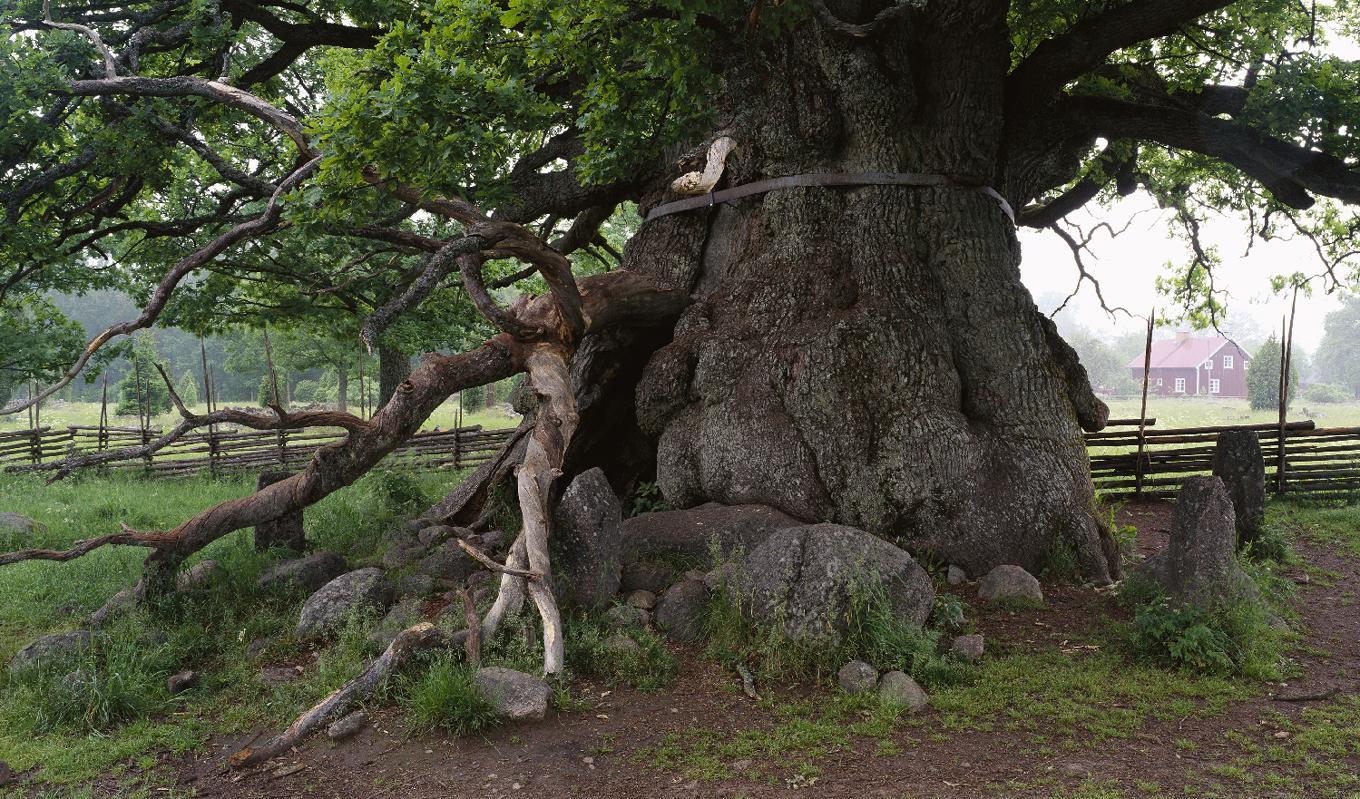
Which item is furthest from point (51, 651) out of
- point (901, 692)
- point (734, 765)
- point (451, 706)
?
A: point (901, 692)

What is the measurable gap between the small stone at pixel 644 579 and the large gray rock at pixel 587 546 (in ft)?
0.59

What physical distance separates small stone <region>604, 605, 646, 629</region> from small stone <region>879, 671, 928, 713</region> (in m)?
1.71

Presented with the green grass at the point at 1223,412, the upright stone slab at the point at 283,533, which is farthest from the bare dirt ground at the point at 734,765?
the green grass at the point at 1223,412

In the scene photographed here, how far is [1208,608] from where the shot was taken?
5.69 m

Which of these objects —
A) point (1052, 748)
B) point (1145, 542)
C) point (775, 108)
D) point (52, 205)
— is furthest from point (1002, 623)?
point (52, 205)

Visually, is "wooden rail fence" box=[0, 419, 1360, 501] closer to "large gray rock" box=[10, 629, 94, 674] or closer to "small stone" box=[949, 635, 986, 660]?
"large gray rock" box=[10, 629, 94, 674]

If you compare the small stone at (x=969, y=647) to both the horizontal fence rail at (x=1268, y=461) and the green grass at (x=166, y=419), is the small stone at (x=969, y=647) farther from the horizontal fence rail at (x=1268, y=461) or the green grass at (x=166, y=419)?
the green grass at (x=166, y=419)

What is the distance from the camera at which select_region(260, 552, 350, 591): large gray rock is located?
6.91 metres

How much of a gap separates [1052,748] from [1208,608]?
204cm

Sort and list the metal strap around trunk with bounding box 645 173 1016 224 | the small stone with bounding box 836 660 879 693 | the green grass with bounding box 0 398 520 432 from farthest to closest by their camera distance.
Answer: the green grass with bounding box 0 398 520 432, the metal strap around trunk with bounding box 645 173 1016 224, the small stone with bounding box 836 660 879 693

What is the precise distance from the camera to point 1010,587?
651 cm

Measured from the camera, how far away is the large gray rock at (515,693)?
189 inches

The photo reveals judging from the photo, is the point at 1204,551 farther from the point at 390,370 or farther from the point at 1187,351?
the point at 1187,351

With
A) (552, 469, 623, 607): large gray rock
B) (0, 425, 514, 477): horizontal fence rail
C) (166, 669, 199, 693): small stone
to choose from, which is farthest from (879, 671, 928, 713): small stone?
(0, 425, 514, 477): horizontal fence rail
